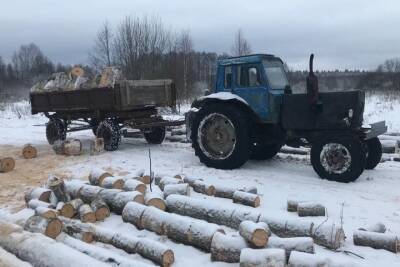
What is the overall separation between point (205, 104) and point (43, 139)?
7.44 meters

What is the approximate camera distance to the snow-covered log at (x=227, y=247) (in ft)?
17.5

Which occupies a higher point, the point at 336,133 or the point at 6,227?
the point at 336,133

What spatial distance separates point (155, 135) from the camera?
45.0 ft

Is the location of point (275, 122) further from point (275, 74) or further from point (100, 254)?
point (100, 254)

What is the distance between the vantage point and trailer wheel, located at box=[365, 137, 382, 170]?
9500mm

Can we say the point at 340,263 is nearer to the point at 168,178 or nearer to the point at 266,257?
the point at 266,257

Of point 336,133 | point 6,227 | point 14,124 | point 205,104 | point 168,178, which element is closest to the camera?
point 6,227

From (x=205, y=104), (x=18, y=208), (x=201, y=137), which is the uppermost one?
(x=205, y=104)

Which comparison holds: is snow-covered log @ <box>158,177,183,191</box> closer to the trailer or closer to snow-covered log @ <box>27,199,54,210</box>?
snow-covered log @ <box>27,199,54,210</box>

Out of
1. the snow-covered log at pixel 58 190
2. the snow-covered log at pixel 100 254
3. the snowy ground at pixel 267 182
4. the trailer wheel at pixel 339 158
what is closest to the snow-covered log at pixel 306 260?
the snowy ground at pixel 267 182

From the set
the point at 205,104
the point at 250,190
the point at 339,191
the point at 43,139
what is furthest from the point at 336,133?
the point at 43,139

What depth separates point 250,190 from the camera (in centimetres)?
776

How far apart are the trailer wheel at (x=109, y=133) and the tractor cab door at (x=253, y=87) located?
12.4ft

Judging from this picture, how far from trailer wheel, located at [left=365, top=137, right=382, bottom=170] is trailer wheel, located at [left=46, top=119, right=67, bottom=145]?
8.10 m
